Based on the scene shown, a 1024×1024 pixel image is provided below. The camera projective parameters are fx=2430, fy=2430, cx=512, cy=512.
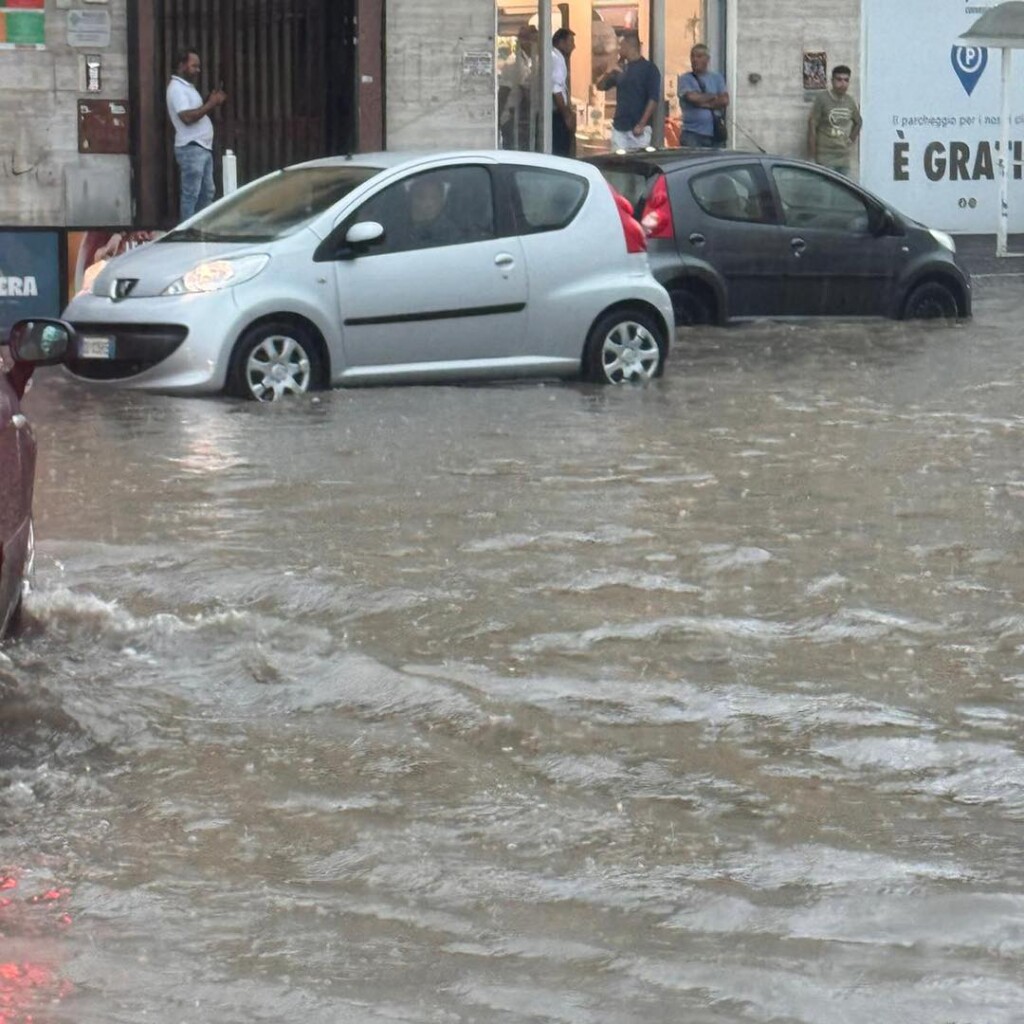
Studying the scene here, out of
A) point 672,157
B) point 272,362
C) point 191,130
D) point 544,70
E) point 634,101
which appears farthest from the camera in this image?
point 544,70

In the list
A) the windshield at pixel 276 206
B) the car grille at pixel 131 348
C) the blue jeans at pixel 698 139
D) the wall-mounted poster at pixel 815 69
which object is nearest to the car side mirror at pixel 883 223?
the windshield at pixel 276 206

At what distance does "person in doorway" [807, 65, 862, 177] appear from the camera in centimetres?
2517

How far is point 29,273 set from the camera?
1664 cm

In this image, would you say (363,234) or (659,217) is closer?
(363,234)

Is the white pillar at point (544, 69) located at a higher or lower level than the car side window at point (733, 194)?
higher

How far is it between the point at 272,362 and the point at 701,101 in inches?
467

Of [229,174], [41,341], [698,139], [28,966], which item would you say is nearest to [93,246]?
[229,174]

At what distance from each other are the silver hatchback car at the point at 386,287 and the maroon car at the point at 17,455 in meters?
6.19

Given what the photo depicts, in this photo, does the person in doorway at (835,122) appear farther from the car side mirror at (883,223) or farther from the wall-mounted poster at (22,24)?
the wall-mounted poster at (22,24)

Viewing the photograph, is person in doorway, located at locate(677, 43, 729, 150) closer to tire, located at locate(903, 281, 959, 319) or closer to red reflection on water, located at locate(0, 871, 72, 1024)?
tire, located at locate(903, 281, 959, 319)

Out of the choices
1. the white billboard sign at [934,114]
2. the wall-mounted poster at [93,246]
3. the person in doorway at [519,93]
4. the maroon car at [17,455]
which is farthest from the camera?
the white billboard sign at [934,114]

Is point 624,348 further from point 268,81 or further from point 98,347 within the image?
point 268,81

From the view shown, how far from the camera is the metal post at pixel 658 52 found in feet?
83.8

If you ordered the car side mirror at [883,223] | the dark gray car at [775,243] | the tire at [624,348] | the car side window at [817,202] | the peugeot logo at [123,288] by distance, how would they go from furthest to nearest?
the car side mirror at [883,223]
the car side window at [817,202]
the dark gray car at [775,243]
the tire at [624,348]
the peugeot logo at [123,288]
